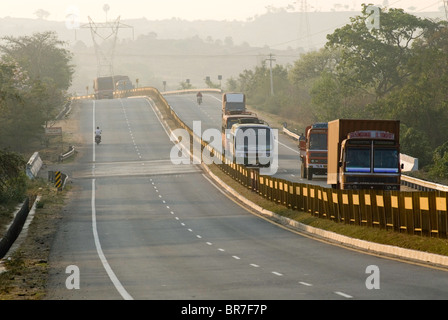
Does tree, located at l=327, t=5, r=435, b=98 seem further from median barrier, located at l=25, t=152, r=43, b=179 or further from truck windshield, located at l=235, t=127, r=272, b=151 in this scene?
truck windshield, located at l=235, t=127, r=272, b=151

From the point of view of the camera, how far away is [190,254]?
98.0ft

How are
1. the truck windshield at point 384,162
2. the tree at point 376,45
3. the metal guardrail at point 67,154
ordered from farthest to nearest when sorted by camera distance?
the tree at point 376,45, the metal guardrail at point 67,154, the truck windshield at point 384,162

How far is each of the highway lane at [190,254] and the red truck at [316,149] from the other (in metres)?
6.06

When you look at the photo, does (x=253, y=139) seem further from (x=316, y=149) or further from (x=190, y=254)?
(x=190, y=254)

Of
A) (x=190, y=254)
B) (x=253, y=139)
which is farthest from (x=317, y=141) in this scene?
(x=190, y=254)

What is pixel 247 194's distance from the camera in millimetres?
52031

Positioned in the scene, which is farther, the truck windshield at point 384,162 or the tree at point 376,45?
the tree at point 376,45

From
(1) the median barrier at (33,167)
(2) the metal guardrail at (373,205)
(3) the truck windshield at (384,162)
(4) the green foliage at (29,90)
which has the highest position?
(4) the green foliage at (29,90)

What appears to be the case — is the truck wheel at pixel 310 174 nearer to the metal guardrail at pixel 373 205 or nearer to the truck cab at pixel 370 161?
the metal guardrail at pixel 373 205

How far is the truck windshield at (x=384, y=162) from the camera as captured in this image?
3897cm

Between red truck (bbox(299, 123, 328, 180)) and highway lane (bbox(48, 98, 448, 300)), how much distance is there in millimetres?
6055

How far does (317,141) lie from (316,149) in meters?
0.49

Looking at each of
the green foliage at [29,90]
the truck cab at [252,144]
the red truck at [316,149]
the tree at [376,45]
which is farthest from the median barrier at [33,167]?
the tree at [376,45]
